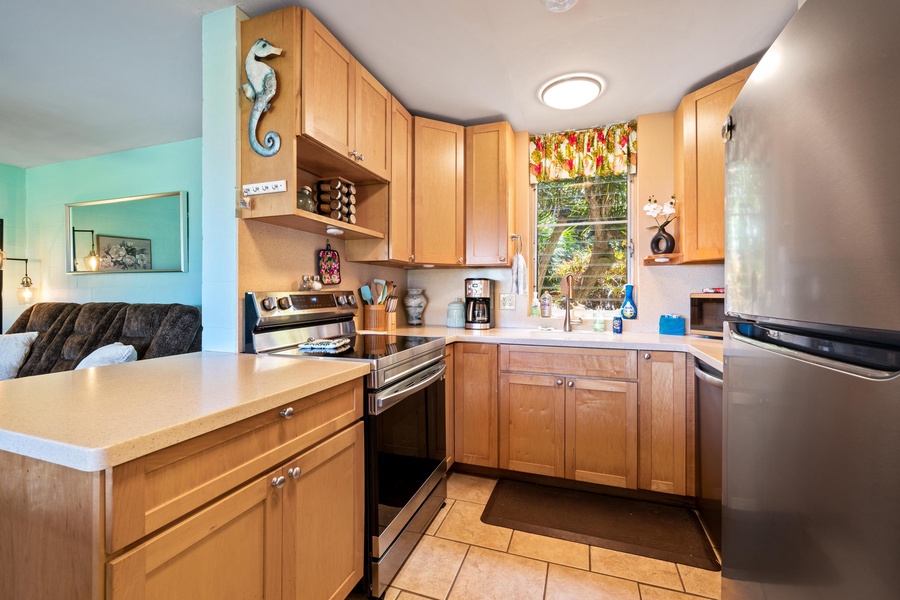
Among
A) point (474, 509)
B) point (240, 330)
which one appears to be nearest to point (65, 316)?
point (240, 330)

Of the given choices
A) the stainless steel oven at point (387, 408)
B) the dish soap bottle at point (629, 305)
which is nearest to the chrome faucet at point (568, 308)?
the dish soap bottle at point (629, 305)

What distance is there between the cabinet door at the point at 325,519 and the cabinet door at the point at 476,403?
1.03 meters

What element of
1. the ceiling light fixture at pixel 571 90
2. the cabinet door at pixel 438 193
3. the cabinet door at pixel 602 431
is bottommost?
the cabinet door at pixel 602 431

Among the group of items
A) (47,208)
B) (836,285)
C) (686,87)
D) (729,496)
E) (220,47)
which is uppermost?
(686,87)

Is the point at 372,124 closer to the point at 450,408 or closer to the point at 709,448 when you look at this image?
the point at 450,408

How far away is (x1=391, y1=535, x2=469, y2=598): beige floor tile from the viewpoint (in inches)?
57.1

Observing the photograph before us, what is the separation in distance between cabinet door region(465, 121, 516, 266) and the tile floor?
168cm

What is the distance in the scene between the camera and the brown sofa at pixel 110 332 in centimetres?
234

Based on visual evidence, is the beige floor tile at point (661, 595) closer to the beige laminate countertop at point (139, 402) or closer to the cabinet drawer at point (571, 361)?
the cabinet drawer at point (571, 361)

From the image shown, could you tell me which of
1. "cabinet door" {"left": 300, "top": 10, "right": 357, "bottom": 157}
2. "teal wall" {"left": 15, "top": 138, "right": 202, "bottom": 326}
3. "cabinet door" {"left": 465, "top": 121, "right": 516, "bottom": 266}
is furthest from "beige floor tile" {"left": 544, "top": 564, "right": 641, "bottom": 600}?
"teal wall" {"left": 15, "top": 138, "right": 202, "bottom": 326}

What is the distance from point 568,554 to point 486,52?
2.42 m

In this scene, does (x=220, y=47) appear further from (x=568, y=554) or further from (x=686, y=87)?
(x=568, y=554)

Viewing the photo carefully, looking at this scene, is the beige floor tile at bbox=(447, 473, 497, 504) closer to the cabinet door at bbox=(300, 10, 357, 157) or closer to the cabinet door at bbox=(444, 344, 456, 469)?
the cabinet door at bbox=(444, 344, 456, 469)

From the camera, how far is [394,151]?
7.48 ft
